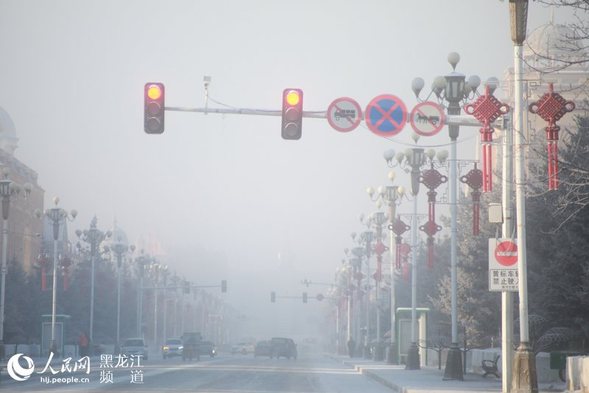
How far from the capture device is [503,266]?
26547 millimetres

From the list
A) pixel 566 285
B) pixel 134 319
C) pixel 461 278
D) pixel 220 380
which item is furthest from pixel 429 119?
pixel 134 319

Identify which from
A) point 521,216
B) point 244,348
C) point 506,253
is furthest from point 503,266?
point 244,348

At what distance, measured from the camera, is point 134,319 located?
13112 centimetres

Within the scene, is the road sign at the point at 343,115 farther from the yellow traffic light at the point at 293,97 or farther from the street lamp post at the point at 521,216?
the street lamp post at the point at 521,216

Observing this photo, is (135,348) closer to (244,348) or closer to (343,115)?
(244,348)

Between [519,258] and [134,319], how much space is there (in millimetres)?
109218

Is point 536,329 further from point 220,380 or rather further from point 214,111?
point 214,111

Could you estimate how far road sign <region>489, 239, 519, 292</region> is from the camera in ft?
86.8

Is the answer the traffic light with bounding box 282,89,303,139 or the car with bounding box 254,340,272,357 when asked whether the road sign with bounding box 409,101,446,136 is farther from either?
the car with bounding box 254,340,272,357

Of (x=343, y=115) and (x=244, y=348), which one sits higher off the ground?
(x=343, y=115)

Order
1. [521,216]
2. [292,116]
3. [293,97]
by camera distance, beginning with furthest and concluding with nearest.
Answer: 1. [293,97]
2. [292,116]
3. [521,216]

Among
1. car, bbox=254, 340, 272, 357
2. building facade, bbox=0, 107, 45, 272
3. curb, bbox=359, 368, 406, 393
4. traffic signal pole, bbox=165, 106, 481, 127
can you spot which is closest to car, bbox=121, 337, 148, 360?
car, bbox=254, 340, 272, 357

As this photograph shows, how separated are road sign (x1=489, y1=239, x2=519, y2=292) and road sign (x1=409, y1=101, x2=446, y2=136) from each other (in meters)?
3.25

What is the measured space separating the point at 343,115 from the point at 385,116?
3.50 ft
